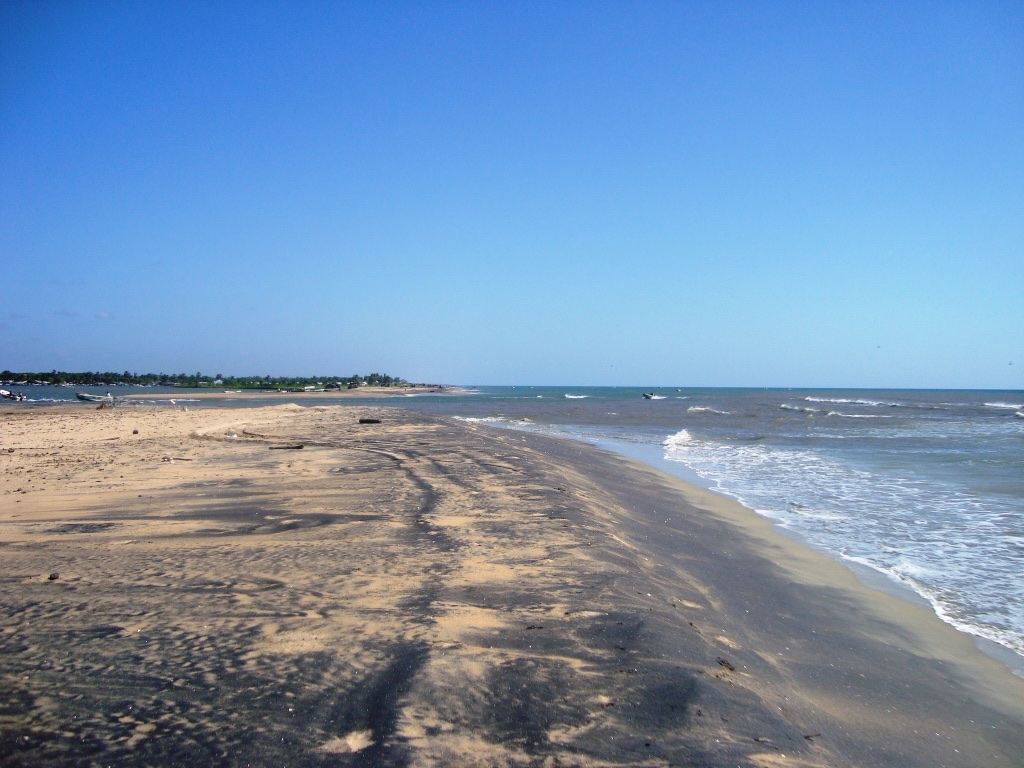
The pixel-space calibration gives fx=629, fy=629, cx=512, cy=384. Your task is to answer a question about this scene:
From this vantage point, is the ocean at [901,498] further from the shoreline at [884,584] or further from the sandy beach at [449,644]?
the sandy beach at [449,644]

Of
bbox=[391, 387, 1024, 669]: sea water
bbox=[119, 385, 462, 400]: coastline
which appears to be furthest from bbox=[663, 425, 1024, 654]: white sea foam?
bbox=[119, 385, 462, 400]: coastline

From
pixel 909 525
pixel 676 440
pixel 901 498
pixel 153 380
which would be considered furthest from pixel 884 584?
pixel 153 380

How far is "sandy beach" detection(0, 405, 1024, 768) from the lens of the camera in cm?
300

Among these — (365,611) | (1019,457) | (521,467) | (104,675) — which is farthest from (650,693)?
(1019,457)

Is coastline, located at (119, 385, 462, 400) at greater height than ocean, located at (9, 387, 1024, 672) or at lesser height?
greater

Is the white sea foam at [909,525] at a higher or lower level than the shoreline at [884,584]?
higher

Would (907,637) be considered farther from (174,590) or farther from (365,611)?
(174,590)

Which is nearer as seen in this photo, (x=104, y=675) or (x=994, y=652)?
(x=104, y=675)

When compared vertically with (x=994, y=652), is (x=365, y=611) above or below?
above

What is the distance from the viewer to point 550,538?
664cm

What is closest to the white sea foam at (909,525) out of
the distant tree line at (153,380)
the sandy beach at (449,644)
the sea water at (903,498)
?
the sea water at (903,498)

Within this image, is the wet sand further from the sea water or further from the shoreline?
the shoreline

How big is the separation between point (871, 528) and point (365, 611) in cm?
833

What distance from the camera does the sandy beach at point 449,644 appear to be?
3.00 meters
